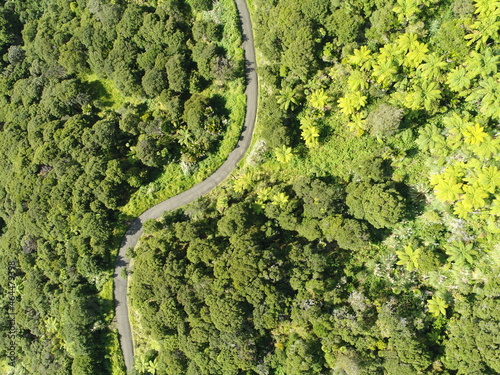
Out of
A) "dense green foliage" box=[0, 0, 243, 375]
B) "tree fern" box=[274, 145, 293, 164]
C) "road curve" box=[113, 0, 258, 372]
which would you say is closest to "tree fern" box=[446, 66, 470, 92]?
"tree fern" box=[274, 145, 293, 164]

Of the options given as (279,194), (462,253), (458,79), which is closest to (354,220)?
(279,194)

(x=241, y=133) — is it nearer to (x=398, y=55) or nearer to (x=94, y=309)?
(x=398, y=55)

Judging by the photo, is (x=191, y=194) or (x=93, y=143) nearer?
(x=191, y=194)

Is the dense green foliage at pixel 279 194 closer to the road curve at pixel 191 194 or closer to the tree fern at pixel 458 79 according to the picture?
the tree fern at pixel 458 79

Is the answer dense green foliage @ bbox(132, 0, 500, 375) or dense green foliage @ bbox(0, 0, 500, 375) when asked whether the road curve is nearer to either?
dense green foliage @ bbox(0, 0, 500, 375)

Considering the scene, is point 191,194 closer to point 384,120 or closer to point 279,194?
point 279,194

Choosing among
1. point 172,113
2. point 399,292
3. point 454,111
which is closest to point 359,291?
point 399,292
